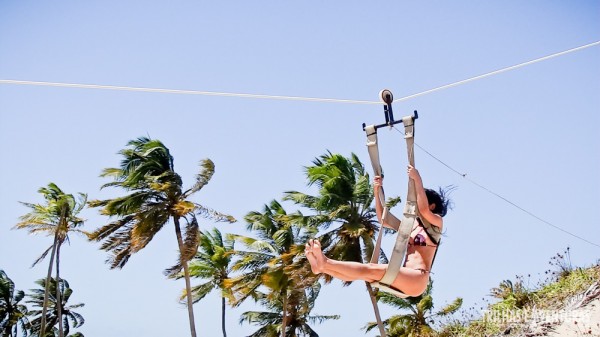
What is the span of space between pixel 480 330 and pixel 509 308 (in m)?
0.76

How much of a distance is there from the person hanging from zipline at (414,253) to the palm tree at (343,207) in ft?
51.1

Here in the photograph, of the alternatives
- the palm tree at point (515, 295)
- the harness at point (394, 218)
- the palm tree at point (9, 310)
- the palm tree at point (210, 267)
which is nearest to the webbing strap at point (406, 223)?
the harness at point (394, 218)

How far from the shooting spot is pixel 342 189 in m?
23.4

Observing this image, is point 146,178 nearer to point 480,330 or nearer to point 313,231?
point 313,231

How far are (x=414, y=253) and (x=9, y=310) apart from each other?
126ft

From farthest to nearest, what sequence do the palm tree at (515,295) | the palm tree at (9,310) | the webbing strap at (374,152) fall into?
the palm tree at (9,310), the palm tree at (515,295), the webbing strap at (374,152)

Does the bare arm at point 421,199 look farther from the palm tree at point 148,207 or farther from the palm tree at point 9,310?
the palm tree at point 9,310

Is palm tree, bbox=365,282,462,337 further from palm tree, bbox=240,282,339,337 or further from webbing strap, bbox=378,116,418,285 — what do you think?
webbing strap, bbox=378,116,418,285

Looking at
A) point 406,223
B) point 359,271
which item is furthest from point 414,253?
point 359,271

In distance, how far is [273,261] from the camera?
23.5 m

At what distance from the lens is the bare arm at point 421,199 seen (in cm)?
620

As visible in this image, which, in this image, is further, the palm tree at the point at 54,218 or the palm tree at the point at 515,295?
the palm tree at the point at 54,218

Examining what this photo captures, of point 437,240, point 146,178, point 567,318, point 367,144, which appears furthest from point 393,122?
point 146,178

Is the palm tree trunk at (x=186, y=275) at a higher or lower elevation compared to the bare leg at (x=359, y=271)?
lower
